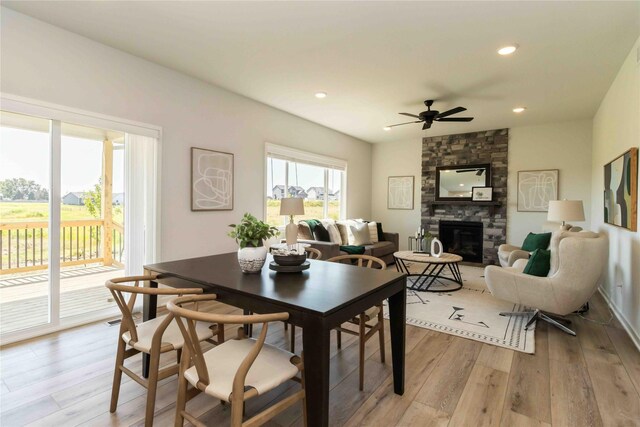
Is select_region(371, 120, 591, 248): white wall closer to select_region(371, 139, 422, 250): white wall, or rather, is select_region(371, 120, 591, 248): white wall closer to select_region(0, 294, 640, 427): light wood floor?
select_region(371, 139, 422, 250): white wall

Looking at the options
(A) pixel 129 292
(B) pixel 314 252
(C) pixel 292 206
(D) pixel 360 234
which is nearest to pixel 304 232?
(D) pixel 360 234

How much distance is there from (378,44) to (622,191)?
2.93m

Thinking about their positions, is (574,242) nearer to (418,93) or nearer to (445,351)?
(445,351)

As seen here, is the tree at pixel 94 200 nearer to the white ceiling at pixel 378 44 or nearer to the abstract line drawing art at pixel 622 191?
the white ceiling at pixel 378 44

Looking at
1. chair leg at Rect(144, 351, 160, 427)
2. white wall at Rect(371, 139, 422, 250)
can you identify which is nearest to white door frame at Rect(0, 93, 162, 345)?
chair leg at Rect(144, 351, 160, 427)

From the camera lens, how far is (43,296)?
370cm

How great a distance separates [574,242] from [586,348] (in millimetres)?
906

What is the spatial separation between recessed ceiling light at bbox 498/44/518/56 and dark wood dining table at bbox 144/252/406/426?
255cm

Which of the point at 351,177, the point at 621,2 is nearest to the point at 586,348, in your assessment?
the point at 621,2

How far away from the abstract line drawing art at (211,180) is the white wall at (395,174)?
4396 millimetres

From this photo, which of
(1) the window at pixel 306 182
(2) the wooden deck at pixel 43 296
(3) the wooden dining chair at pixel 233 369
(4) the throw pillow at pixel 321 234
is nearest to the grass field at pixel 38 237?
(2) the wooden deck at pixel 43 296

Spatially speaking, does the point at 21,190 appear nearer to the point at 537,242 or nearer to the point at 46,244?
the point at 46,244

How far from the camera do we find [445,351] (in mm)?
2736

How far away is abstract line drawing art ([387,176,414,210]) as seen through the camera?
24.6ft
